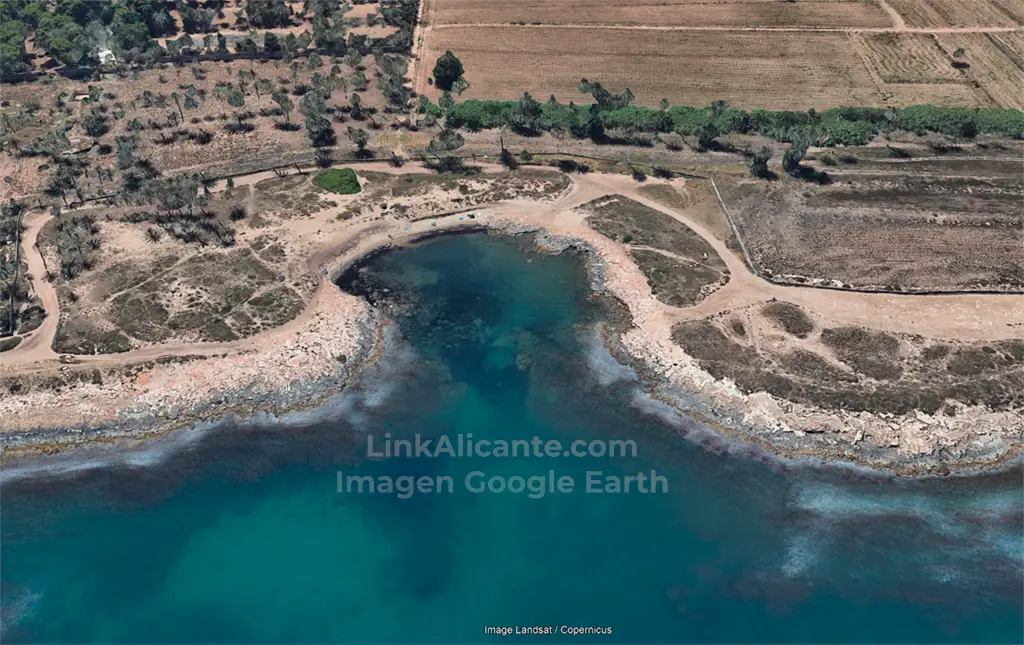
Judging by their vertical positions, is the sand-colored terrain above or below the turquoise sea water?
above

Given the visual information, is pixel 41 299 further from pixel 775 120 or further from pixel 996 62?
pixel 996 62

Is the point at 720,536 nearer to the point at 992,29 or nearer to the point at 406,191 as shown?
the point at 406,191

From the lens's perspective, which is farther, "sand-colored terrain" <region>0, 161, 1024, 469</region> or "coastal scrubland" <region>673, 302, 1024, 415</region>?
"coastal scrubland" <region>673, 302, 1024, 415</region>

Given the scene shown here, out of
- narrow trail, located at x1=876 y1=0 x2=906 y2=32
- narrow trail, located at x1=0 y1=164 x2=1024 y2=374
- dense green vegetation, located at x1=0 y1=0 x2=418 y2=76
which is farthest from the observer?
narrow trail, located at x1=876 y1=0 x2=906 y2=32

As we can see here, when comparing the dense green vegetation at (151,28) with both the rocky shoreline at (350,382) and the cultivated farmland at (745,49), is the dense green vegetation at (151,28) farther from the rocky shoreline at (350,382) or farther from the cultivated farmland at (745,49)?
the rocky shoreline at (350,382)

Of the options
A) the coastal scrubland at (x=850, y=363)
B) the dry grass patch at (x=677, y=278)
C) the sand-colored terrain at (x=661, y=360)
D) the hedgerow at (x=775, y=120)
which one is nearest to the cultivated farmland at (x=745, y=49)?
the hedgerow at (x=775, y=120)

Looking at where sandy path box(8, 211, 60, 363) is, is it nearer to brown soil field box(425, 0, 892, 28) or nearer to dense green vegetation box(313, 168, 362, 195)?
dense green vegetation box(313, 168, 362, 195)

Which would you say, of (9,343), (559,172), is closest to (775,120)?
(559,172)

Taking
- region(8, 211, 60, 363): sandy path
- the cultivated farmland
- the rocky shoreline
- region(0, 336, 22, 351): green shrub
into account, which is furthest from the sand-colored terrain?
the cultivated farmland
